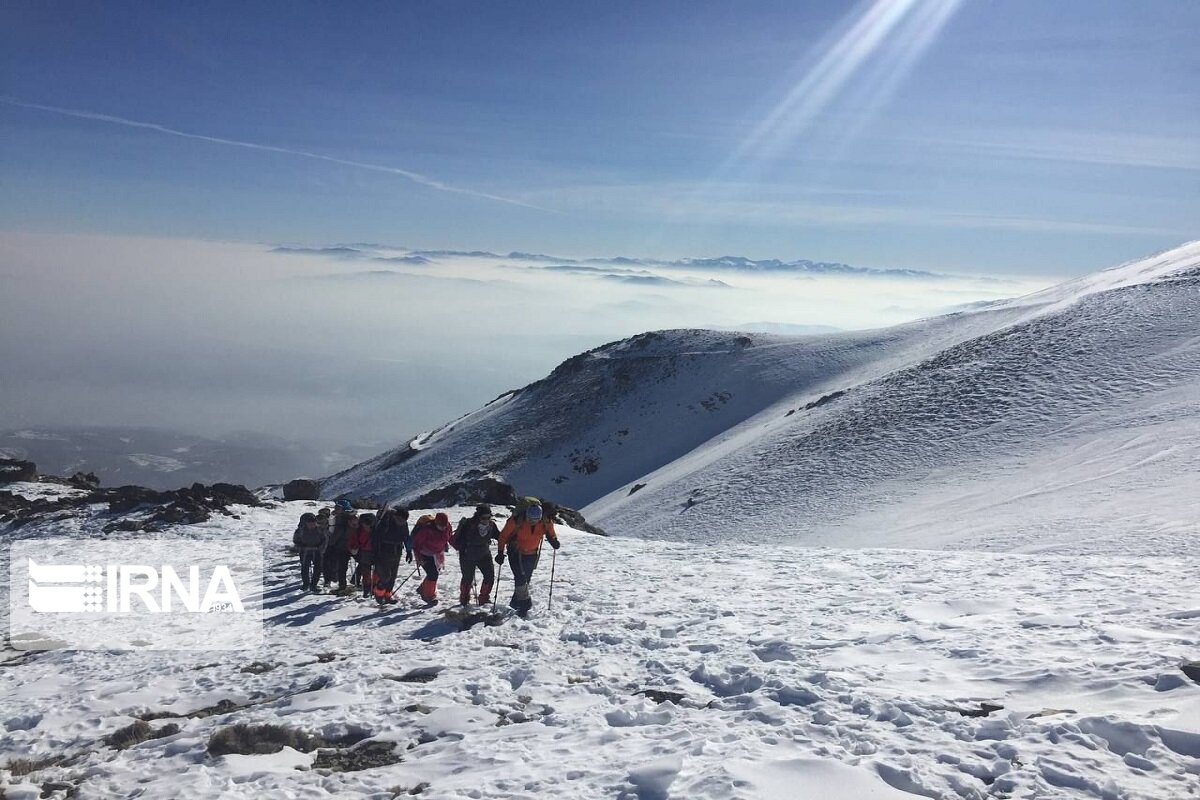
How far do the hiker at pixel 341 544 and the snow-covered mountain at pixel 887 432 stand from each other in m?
18.4

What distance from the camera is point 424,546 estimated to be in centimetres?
1534

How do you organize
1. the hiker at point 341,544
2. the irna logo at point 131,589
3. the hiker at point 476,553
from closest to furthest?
the hiker at point 476,553
the irna logo at point 131,589
the hiker at point 341,544

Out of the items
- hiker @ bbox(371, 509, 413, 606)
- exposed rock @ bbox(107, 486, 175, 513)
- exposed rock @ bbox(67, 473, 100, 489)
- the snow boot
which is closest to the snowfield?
the snow boot

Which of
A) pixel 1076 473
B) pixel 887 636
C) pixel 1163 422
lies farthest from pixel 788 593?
pixel 1163 422

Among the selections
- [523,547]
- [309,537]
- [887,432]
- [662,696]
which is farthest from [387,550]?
[887,432]

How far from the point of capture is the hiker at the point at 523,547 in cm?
1400

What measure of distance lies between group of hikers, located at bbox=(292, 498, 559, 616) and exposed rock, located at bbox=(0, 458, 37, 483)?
25.6 metres

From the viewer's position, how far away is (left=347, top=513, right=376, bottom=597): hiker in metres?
17.0

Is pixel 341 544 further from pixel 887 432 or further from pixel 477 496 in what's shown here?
pixel 887 432

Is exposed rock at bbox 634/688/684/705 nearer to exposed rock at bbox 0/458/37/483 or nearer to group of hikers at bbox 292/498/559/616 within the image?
group of hikers at bbox 292/498/559/616

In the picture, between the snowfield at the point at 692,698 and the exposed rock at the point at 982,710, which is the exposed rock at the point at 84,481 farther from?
the exposed rock at the point at 982,710

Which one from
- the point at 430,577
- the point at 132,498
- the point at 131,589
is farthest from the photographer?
the point at 132,498

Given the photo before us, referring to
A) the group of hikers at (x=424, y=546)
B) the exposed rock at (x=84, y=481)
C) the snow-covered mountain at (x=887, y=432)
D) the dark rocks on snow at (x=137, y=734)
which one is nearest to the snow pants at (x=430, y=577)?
the group of hikers at (x=424, y=546)

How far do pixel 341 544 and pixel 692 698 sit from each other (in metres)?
11.5
